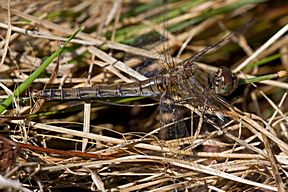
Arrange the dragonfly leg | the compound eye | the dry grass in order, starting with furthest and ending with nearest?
1. the compound eye
2. the dragonfly leg
3. the dry grass

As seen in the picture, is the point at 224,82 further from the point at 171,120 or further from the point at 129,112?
the point at 129,112

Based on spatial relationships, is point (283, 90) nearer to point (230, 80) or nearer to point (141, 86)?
point (230, 80)

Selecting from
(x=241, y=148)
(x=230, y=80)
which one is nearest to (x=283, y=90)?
(x=230, y=80)

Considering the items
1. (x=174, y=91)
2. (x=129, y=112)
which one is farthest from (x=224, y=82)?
(x=129, y=112)

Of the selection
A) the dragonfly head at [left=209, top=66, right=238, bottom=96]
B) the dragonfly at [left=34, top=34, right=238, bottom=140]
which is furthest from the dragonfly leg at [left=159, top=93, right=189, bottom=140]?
the dragonfly head at [left=209, top=66, right=238, bottom=96]

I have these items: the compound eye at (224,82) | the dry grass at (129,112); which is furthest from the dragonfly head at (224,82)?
the dry grass at (129,112)

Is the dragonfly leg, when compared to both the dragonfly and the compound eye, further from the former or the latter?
the compound eye
